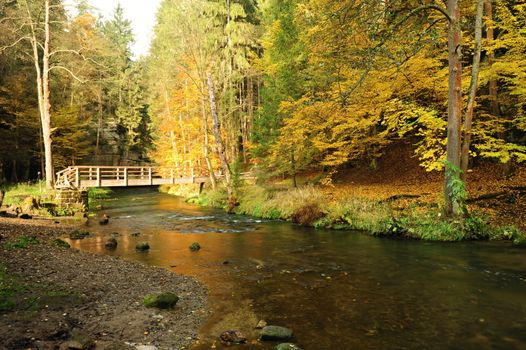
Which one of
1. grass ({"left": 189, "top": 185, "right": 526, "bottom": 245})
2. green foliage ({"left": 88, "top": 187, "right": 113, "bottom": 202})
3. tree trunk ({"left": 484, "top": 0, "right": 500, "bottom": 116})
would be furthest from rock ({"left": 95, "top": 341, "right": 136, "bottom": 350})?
green foliage ({"left": 88, "top": 187, "right": 113, "bottom": 202})

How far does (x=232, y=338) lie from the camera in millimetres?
5379

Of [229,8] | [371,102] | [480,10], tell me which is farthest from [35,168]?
[480,10]

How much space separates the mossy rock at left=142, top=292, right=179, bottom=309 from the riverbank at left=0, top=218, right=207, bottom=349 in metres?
0.12

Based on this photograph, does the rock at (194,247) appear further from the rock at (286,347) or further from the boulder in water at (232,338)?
the rock at (286,347)

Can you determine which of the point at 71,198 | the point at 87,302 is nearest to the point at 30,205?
the point at 71,198

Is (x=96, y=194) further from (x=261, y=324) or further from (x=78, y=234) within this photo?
(x=261, y=324)

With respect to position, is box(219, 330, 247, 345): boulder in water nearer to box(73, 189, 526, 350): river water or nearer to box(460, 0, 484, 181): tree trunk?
box(73, 189, 526, 350): river water

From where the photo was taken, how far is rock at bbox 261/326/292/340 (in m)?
5.47

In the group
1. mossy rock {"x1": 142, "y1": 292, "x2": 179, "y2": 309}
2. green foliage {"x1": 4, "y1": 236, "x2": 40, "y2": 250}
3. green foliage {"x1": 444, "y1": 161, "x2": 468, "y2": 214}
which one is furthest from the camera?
green foliage {"x1": 444, "y1": 161, "x2": 468, "y2": 214}

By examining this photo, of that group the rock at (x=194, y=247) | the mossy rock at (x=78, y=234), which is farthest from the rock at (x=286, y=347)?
the mossy rock at (x=78, y=234)

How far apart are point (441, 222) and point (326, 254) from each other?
4439mm

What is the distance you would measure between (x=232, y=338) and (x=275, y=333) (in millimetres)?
655

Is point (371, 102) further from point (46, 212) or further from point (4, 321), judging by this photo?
point (46, 212)

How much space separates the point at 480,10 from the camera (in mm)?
11727
